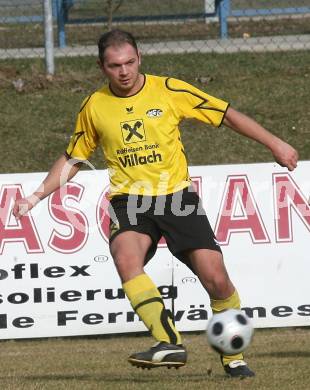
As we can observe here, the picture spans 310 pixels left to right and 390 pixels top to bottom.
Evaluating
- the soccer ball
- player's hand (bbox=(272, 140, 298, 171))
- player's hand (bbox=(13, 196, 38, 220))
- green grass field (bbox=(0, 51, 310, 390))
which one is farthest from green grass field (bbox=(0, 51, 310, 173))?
the soccer ball

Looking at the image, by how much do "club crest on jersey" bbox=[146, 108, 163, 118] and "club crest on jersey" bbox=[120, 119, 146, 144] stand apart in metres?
0.06

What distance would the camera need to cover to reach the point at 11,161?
42.7ft

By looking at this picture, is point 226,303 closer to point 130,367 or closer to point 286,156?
point 286,156

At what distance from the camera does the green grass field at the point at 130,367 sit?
7.12 m

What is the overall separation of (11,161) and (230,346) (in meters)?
6.80

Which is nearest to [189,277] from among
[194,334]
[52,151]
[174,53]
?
[194,334]

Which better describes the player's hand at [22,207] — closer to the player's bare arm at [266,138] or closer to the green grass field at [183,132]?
the green grass field at [183,132]

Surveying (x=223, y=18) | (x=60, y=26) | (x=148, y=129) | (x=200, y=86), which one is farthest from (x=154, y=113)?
(x=223, y=18)

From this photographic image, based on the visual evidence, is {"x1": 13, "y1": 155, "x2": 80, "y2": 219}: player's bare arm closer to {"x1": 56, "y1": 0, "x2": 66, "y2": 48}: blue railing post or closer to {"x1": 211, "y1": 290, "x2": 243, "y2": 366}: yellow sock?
{"x1": 211, "y1": 290, "x2": 243, "y2": 366}: yellow sock

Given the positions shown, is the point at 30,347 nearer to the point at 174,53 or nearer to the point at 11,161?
the point at 11,161

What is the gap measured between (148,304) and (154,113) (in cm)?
113

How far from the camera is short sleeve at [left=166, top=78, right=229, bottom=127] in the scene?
7090 mm

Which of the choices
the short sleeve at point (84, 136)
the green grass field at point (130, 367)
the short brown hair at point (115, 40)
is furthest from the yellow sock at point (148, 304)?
the short brown hair at point (115, 40)

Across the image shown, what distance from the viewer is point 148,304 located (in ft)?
22.3
